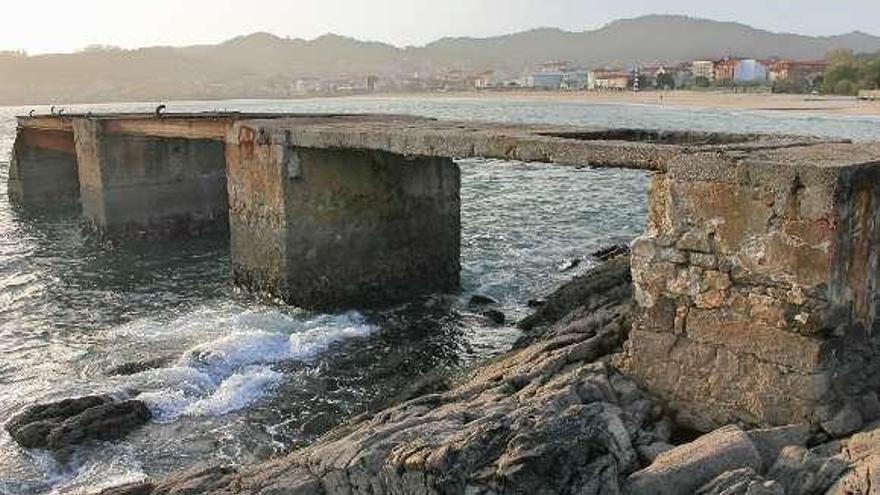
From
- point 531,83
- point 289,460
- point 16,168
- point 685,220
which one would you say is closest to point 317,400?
point 289,460

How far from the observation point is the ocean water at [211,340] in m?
11.0

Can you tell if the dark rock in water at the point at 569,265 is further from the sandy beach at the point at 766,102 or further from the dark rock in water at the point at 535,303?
the sandy beach at the point at 766,102

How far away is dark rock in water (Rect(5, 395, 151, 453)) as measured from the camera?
1093 cm

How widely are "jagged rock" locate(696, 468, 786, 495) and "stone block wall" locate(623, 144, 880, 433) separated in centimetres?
134

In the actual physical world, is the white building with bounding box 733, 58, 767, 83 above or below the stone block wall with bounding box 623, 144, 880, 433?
above

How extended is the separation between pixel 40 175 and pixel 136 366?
2078 cm

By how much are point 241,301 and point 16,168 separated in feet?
60.0

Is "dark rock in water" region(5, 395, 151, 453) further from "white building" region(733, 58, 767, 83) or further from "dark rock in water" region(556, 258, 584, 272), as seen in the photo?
"white building" region(733, 58, 767, 83)

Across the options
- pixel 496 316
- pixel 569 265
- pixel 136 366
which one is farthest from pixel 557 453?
pixel 569 265

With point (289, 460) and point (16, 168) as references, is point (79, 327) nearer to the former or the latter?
point (289, 460)

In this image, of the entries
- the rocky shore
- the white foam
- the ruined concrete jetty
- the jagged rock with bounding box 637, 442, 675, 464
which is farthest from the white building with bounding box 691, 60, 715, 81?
the jagged rock with bounding box 637, 442, 675, 464

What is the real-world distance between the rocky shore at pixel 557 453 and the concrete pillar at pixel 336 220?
813 centimetres

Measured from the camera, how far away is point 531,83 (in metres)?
186

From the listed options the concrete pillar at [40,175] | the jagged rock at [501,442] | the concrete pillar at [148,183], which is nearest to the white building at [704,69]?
the concrete pillar at [40,175]
